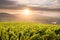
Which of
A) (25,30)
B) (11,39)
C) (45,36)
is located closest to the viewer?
(11,39)

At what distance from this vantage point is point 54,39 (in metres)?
34.8

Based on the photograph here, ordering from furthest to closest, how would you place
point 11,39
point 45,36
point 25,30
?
point 25,30
point 45,36
point 11,39

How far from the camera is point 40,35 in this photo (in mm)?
35781

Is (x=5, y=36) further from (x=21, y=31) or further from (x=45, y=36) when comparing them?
(x=45, y=36)

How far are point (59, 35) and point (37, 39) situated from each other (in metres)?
5.51

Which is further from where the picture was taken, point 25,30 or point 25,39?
point 25,30

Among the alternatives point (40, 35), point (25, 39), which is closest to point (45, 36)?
point (40, 35)

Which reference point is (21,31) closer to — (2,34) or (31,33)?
(31,33)

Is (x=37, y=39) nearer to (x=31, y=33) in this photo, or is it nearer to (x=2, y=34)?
(x=31, y=33)

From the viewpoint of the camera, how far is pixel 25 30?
125 ft

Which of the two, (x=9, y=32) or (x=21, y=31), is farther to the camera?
(x=21, y=31)

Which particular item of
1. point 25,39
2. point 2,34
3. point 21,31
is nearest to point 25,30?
point 21,31

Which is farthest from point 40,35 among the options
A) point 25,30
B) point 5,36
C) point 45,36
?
point 5,36

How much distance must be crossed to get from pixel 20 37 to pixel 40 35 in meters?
4.06
